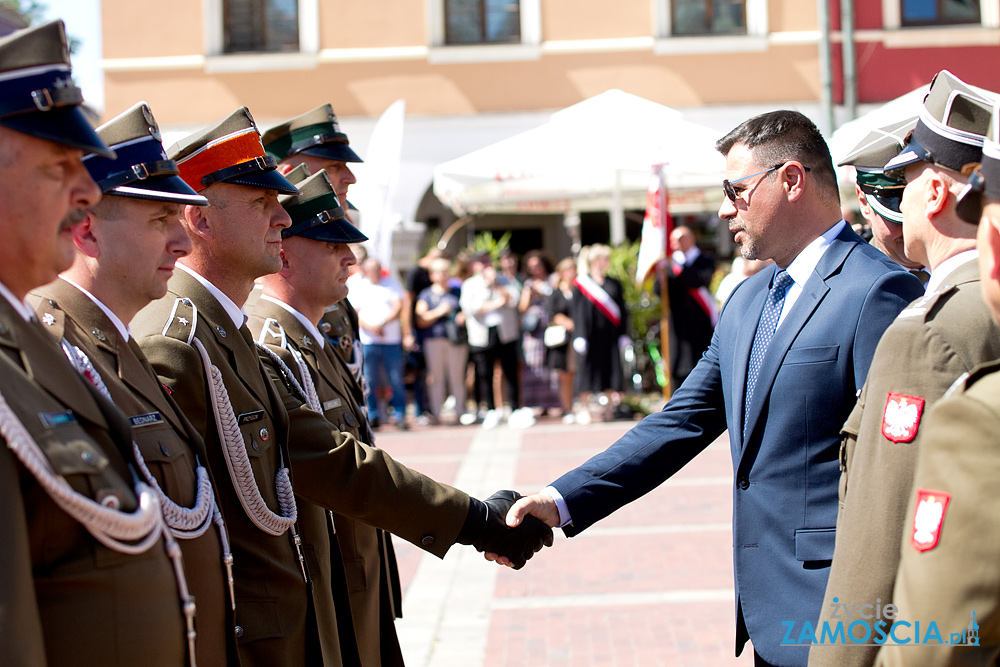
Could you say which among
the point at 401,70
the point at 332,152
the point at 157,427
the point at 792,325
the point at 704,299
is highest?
the point at 401,70

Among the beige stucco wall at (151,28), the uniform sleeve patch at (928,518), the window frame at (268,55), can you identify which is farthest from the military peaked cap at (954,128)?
the beige stucco wall at (151,28)

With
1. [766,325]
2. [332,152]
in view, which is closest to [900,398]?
[766,325]

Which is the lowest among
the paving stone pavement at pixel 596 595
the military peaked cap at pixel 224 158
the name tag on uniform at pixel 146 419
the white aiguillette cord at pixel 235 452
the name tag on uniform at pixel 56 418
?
the paving stone pavement at pixel 596 595

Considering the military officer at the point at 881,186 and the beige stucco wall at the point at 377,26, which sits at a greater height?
the beige stucco wall at the point at 377,26

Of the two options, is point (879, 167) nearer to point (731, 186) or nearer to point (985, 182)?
point (731, 186)

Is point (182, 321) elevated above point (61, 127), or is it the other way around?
point (61, 127)

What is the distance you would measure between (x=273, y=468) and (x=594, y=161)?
9.64 m

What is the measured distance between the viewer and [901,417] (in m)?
2.01

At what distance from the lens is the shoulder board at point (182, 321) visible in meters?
2.77

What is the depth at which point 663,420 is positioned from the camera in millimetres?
3527

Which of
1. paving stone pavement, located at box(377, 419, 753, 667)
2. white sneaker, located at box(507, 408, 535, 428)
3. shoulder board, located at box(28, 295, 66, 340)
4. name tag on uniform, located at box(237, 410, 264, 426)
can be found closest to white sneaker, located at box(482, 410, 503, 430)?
white sneaker, located at box(507, 408, 535, 428)

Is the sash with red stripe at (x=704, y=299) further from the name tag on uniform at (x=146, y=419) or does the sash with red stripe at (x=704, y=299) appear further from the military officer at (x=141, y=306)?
the name tag on uniform at (x=146, y=419)

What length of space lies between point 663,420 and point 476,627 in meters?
2.30

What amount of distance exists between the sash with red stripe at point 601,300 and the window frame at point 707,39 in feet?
19.3
